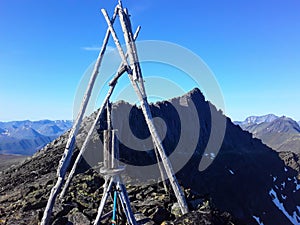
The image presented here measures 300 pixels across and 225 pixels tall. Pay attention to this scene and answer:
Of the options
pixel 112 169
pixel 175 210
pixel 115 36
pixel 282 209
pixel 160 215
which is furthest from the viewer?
pixel 282 209

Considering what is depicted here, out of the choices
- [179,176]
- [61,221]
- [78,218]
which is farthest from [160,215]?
[179,176]

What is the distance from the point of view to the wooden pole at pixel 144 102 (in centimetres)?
1299

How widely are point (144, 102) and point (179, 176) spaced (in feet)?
171

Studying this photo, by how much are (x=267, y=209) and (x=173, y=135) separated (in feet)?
125

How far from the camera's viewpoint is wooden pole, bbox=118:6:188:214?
13.0 m

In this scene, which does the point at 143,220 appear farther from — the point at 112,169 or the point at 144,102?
the point at 144,102

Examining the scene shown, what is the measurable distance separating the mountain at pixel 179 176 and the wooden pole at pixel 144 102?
1.65 meters

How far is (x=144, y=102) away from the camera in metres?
13.2

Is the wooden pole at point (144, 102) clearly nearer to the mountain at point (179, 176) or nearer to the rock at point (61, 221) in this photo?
the mountain at point (179, 176)

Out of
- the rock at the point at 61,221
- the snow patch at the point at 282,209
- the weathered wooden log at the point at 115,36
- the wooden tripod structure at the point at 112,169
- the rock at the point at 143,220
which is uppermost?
the weathered wooden log at the point at 115,36

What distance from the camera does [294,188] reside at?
124125 mm

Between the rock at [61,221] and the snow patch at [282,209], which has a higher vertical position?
the rock at [61,221]

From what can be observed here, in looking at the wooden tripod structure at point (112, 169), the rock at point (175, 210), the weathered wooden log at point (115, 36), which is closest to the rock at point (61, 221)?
the wooden tripod structure at point (112, 169)

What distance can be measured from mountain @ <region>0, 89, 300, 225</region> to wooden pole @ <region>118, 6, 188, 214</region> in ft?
5.42
